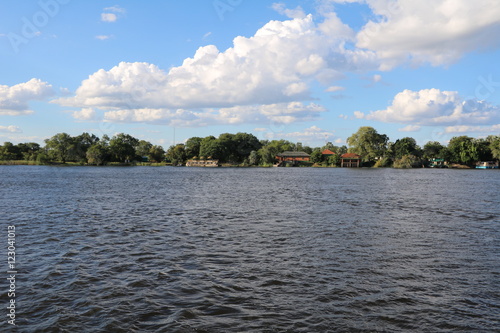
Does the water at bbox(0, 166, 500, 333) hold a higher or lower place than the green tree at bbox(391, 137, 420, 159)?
lower

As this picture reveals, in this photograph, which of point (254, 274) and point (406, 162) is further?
point (406, 162)

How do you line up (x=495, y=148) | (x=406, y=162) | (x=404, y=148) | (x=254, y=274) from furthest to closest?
(x=404, y=148) < (x=406, y=162) < (x=495, y=148) < (x=254, y=274)

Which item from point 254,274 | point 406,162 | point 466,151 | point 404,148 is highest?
point 404,148

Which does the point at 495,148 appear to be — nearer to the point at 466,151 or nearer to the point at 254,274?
the point at 466,151

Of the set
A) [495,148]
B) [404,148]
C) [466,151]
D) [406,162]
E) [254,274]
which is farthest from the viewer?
[404,148]

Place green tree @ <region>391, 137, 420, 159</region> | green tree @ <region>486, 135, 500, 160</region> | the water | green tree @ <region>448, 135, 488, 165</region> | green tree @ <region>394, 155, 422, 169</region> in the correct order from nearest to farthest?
the water → green tree @ <region>486, 135, 500, 160</region> → green tree @ <region>448, 135, 488, 165</region> → green tree @ <region>394, 155, 422, 169</region> → green tree @ <region>391, 137, 420, 159</region>

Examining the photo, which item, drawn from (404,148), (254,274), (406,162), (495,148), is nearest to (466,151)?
(495,148)

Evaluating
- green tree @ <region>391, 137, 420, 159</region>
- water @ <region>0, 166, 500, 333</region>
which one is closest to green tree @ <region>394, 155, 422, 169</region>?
green tree @ <region>391, 137, 420, 159</region>

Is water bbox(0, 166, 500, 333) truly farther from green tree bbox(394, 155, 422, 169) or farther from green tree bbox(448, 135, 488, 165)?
green tree bbox(448, 135, 488, 165)

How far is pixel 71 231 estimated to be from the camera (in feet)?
70.2

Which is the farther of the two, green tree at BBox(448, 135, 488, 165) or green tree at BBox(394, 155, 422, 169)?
green tree at BBox(394, 155, 422, 169)

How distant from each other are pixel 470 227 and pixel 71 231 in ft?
88.0

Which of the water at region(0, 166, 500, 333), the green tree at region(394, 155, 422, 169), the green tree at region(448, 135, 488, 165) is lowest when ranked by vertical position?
the water at region(0, 166, 500, 333)

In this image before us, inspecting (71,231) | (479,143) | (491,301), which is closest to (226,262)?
(491,301)
